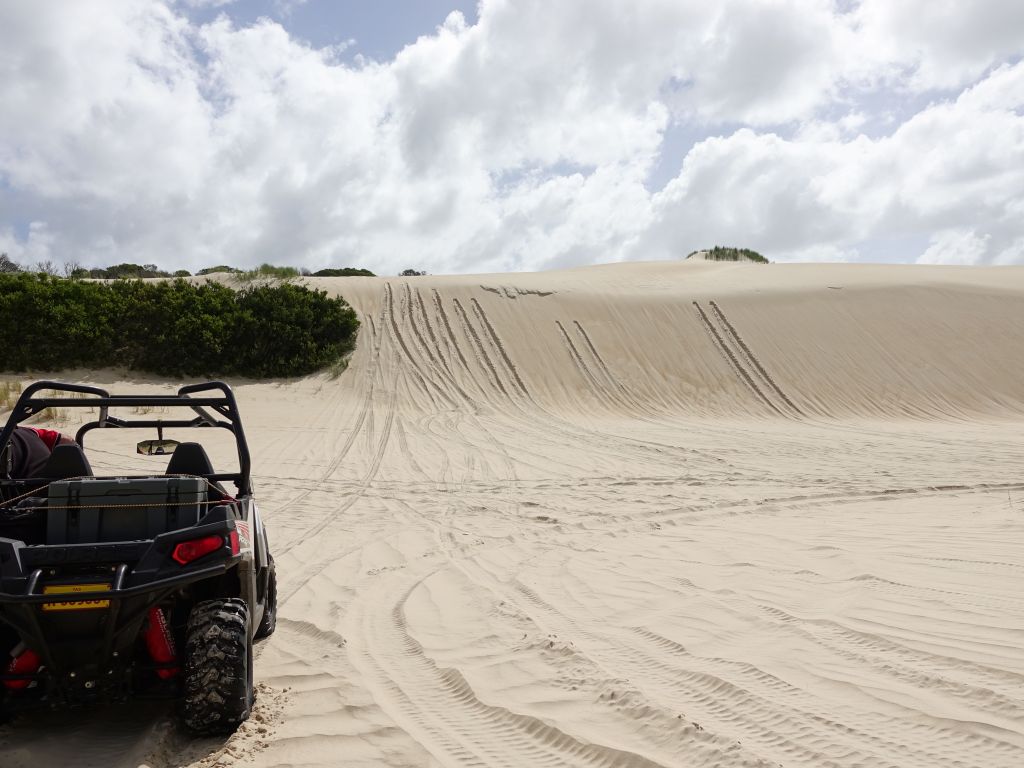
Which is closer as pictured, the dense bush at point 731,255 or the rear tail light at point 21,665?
the rear tail light at point 21,665

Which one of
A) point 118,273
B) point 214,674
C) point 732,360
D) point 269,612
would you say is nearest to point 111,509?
point 214,674

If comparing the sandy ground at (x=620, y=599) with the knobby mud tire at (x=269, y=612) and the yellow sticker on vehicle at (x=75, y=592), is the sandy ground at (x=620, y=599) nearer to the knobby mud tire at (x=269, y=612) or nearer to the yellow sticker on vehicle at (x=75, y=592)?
the knobby mud tire at (x=269, y=612)

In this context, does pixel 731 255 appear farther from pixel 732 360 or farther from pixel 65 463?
pixel 65 463

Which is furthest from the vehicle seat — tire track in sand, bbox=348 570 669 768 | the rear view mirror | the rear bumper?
tire track in sand, bbox=348 570 669 768

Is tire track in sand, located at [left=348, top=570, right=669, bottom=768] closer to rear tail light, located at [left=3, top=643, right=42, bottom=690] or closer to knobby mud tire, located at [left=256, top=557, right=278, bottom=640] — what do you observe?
Result: knobby mud tire, located at [left=256, top=557, right=278, bottom=640]

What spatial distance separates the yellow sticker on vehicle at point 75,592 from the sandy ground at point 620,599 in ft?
2.08

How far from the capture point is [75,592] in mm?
3158

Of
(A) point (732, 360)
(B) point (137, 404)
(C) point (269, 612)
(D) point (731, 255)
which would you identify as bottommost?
(C) point (269, 612)

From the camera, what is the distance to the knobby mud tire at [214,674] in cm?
332

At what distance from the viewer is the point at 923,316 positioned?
2816cm

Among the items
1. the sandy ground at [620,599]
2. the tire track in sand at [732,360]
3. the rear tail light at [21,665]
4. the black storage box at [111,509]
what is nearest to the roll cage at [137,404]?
the black storage box at [111,509]

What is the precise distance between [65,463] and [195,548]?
1.48 meters

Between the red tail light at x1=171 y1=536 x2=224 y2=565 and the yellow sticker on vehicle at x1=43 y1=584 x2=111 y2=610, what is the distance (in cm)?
28

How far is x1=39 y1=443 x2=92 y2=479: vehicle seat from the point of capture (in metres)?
4.35
